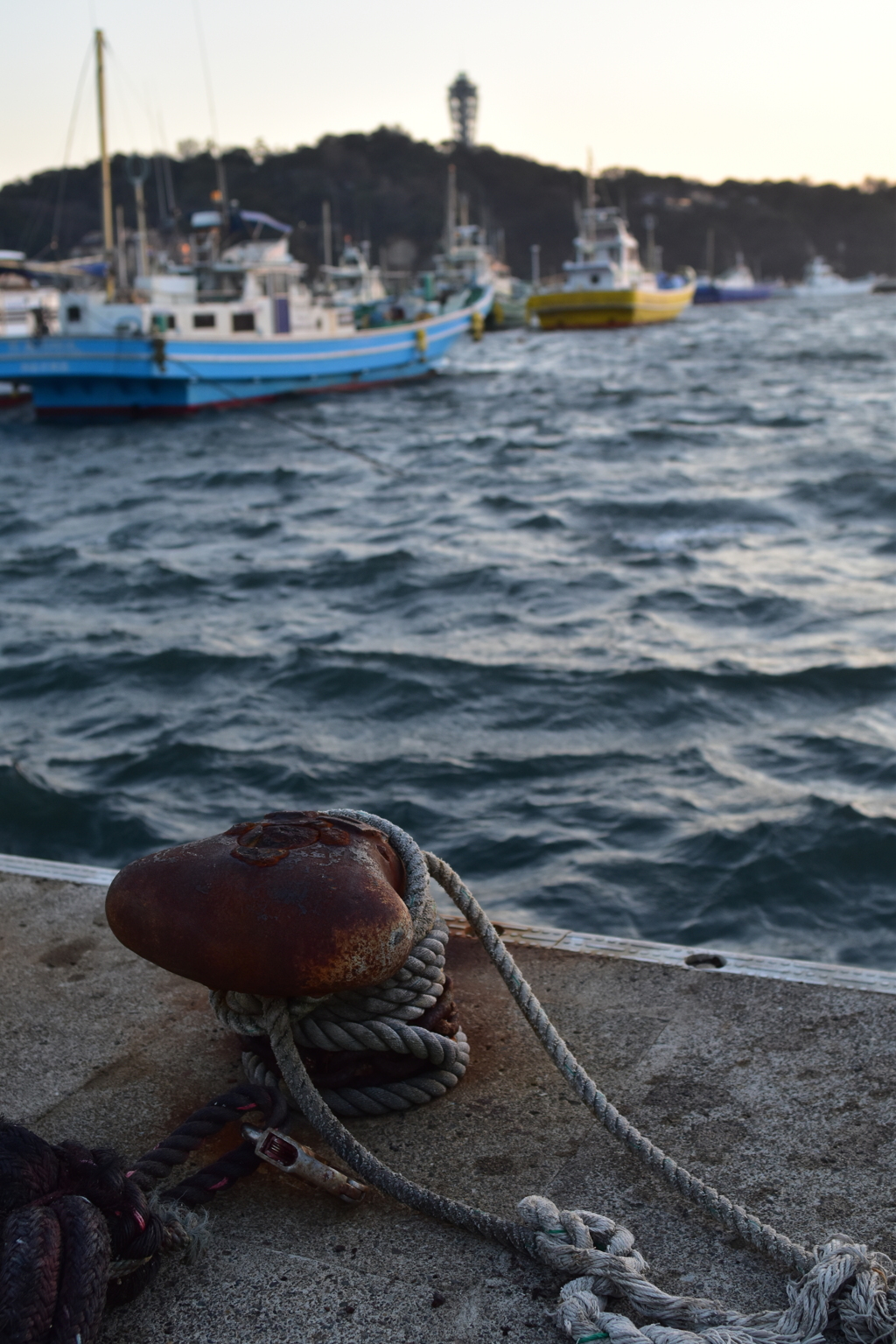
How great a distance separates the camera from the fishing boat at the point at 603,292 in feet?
151

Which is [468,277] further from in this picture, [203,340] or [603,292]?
[203,340]

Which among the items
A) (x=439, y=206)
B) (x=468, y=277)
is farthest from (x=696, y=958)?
(x=439, y=206)

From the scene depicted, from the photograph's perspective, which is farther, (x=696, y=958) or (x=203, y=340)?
(x=203, y=340)

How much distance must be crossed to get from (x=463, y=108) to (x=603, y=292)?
94620 mm

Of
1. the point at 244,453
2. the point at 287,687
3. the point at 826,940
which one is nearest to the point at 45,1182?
the point at 826,940

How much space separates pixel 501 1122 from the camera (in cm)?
201

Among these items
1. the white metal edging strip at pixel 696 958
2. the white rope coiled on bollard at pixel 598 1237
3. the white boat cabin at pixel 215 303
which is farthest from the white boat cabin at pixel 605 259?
the white rope coiled on bollard at pixel 598 1237

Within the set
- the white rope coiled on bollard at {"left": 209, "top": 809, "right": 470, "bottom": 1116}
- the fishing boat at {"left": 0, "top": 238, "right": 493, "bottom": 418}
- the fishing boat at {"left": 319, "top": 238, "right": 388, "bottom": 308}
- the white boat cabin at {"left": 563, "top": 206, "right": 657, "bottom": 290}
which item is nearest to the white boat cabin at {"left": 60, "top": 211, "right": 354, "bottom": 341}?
the fishing boat at {"left": 0, "top": 238, "right": 493, "bottom": 418}

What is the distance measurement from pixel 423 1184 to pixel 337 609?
6802mm

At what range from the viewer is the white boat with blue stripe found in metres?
21.9

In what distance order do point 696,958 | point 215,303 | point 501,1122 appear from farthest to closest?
point 215,303
point 696,958
point 501,1122


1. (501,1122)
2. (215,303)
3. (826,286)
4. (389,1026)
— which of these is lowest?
(501,1122)

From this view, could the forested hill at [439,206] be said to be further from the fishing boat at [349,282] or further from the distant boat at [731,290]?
the fishing boat at [349,282]

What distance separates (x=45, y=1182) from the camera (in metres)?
1.56
